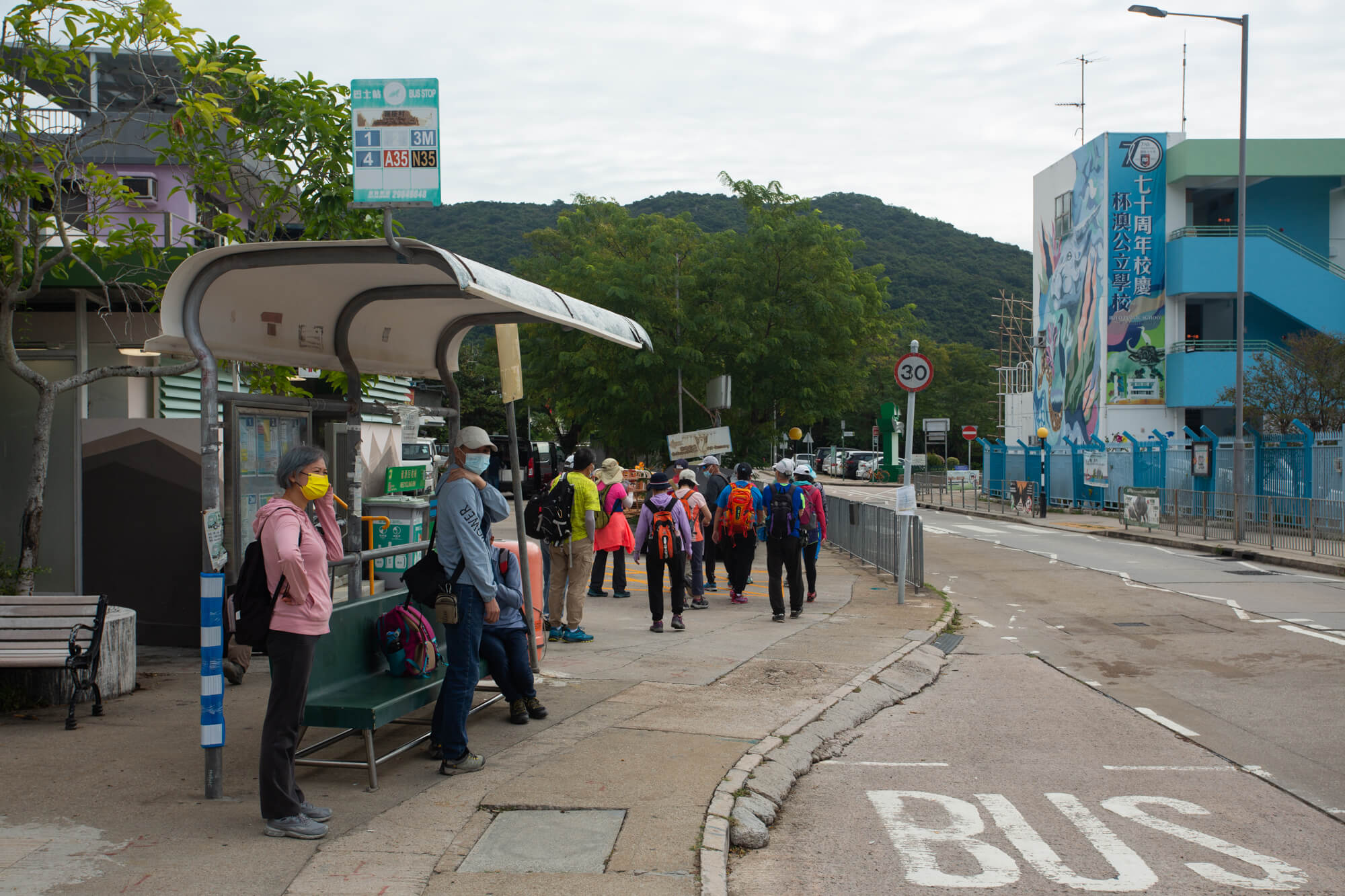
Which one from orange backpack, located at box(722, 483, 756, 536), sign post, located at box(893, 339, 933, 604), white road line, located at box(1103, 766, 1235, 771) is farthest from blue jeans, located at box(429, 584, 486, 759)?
sign post, located at box(893, 339, 933, 604)

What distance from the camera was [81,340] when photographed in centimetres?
1071

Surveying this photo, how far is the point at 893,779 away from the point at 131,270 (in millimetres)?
7993

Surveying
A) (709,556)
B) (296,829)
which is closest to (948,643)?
(709,556)

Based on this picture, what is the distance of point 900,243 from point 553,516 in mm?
95472

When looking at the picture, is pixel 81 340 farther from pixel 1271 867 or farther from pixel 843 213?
pixel 843 213

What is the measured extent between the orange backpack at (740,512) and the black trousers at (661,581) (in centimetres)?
153

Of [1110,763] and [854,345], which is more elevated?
[854,345]

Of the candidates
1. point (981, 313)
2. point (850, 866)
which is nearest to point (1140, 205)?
point (850, 866)

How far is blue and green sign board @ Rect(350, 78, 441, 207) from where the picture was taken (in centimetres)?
653

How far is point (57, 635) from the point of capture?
743 centimetres

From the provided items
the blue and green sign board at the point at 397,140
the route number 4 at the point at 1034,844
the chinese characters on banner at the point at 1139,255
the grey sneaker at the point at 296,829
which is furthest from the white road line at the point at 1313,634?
the chinese characters on banner at the point at 1139,255

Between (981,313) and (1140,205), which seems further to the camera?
(981,313)

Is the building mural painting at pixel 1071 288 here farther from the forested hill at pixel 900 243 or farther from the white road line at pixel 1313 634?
the white road line at pixel 1313 634

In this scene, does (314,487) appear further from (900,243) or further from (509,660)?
(900,243)
